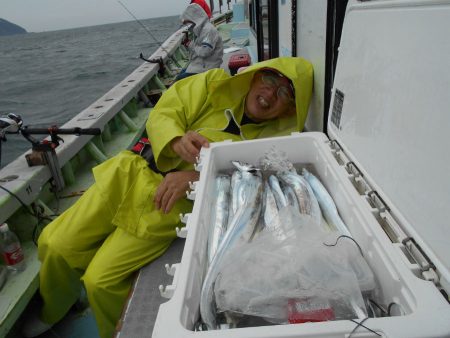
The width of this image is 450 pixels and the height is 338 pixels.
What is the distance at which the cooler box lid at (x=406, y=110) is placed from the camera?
0.77 m

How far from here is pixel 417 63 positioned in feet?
2.90

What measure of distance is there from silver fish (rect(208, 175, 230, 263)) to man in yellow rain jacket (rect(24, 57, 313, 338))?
0.32 meters

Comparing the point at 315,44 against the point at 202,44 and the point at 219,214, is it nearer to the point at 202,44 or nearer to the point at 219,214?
the point at 219,214

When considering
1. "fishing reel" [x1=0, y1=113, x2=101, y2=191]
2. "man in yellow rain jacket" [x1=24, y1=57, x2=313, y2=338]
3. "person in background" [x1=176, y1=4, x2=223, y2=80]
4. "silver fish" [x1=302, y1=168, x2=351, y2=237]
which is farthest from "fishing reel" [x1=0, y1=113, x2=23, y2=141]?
"person in background" [x1=176, y1=4, x2=223, y2=80]

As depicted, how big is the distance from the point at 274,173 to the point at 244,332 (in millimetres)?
986

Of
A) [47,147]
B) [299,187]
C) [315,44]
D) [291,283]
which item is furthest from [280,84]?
[47,147]

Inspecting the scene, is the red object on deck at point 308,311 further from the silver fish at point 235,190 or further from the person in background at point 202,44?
the person in background at point 202,44

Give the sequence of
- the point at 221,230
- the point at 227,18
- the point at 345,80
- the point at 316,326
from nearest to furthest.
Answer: the point at 316,326 → the point at 221,230 → the point at 345,80 → the point at 227,18

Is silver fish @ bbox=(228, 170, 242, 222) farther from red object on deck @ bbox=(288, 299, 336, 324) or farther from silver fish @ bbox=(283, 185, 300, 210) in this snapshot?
red object on deck @ bbox=(288, 299, 336, 324)

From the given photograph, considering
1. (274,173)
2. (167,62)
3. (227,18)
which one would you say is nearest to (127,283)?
(274,173)

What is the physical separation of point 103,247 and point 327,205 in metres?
1.35

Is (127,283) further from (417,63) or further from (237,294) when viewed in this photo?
(417,63)

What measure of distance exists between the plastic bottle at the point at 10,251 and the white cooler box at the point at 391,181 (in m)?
1.48

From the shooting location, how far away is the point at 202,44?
231 inches
